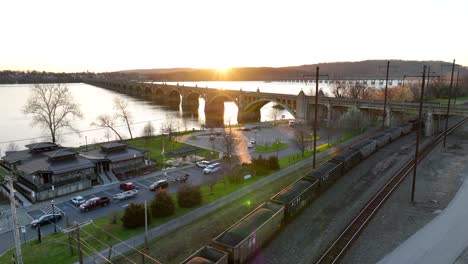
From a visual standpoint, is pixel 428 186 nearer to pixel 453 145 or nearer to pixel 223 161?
pixel 453 145

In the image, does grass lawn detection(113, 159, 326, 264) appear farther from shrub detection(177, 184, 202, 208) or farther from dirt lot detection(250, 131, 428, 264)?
dirt lot detection(250, 131, 428, 264)

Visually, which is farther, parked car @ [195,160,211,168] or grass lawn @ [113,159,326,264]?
parked car @ [195,160,211,168]

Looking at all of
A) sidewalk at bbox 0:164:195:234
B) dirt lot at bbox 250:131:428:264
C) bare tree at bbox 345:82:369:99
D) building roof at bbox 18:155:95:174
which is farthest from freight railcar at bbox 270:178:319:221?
bare tree at bbox 345:82:369:99

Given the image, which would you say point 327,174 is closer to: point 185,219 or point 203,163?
point 185,219

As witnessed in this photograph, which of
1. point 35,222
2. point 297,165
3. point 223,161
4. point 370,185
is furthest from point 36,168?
point 370,185

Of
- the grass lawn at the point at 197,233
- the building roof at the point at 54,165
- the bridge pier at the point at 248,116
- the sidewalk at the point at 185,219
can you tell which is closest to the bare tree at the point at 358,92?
the bridge pier at the point at 248,116

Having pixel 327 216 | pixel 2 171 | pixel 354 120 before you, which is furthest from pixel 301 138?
pixel 2 171
